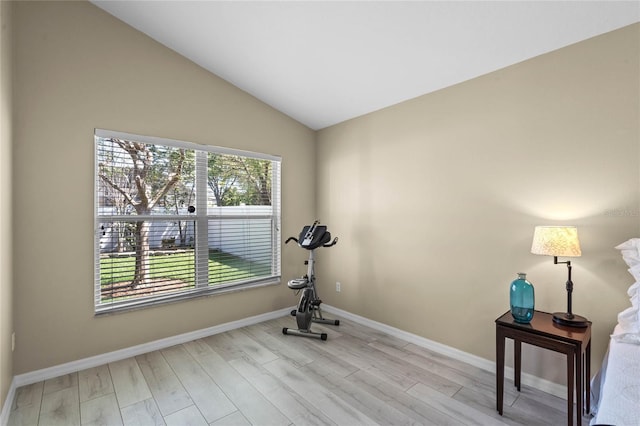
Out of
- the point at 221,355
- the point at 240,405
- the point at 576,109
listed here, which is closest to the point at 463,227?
the point at 576,109

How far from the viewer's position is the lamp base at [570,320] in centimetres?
185

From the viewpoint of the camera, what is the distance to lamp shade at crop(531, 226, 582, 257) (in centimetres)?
183

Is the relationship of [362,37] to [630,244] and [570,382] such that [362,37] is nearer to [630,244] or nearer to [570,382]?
[630,244]

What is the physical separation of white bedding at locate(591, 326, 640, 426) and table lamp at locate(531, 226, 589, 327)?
0.27m

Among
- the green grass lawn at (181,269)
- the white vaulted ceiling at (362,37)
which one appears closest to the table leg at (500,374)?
the white vaulted ceiling at (362,37)

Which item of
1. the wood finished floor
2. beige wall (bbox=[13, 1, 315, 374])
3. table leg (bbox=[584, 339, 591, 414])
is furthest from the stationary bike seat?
table leg (bbox=[584, 339, 591, 414])

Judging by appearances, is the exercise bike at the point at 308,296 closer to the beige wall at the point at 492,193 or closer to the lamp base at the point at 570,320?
the beige wall at the point at 492,193

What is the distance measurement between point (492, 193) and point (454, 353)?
4.76 ft

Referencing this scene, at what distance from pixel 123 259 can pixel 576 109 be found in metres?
3.80

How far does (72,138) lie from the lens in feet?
8.02

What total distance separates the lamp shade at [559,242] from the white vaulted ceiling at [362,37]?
1.31m

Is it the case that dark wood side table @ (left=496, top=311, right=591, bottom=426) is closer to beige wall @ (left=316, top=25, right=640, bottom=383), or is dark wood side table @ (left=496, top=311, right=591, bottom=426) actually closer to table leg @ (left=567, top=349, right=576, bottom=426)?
table leg @ (left=567, top=349, right=576, bottom=426)

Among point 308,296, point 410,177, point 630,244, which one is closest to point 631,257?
point 630,244

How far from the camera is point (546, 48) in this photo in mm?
2117
